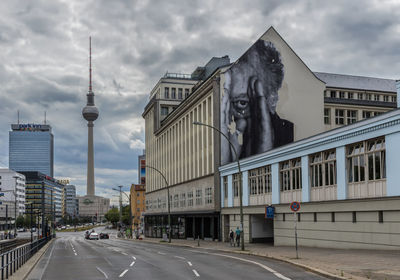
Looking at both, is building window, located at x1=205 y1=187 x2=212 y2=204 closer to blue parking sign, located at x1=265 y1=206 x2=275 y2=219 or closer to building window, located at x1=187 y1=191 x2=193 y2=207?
building window, located at x1=187 y1=191 x2=193 y2=207

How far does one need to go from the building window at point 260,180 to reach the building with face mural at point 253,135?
8cm

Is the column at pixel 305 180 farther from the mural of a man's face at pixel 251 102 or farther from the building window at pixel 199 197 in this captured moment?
the building window at pixel 199 197

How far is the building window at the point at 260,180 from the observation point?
42.3 meters

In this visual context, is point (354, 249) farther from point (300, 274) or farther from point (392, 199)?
point (300, 274)

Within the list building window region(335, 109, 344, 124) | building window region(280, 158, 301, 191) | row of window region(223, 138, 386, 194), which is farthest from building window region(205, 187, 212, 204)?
building window region(335, 109, 344, 124)

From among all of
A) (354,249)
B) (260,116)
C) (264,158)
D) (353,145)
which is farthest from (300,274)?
(260,116)

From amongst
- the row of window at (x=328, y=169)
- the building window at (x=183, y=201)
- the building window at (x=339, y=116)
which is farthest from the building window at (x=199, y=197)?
the building window at (x=339, y=116)

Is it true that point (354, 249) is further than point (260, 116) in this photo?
No

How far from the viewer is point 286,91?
5378cm

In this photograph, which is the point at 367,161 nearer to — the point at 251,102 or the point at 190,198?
the point at 251,102

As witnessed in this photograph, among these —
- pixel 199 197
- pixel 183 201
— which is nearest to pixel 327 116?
pixel 199 197

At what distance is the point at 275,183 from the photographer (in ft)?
133

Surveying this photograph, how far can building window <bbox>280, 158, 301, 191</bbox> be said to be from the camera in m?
37.3

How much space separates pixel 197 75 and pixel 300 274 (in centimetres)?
6909
